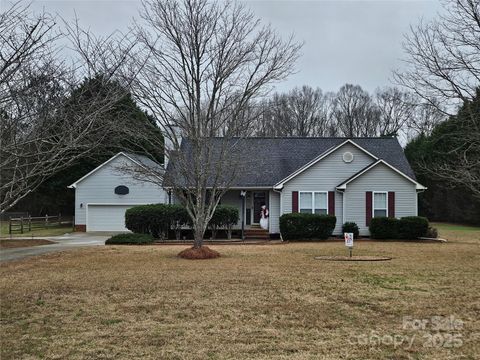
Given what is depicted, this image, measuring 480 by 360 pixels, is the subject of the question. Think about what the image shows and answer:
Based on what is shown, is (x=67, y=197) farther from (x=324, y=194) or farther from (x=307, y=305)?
(x=307, y=305)

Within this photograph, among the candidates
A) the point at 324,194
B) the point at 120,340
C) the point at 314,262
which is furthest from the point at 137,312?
the point at 324,194

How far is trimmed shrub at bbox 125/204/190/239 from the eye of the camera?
23672mm

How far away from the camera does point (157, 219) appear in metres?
23.8

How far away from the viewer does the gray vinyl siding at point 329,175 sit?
2564 centimetres

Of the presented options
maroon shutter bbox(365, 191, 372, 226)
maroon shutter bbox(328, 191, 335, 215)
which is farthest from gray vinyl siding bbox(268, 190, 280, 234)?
maroon shutter bbox(365, 191, 372, 226)

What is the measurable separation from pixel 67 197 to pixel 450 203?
33619mm

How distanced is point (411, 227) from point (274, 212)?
6.95m

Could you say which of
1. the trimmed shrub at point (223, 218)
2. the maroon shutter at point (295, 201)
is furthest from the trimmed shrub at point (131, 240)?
the maroon shutter at point (295, 201)

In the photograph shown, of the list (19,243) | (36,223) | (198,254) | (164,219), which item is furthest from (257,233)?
(36,223)

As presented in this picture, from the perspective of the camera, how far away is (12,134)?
6309mm

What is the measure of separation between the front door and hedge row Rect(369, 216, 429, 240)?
6560 mm

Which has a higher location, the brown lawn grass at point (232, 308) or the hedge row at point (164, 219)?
the hedge row at point (164, 219)

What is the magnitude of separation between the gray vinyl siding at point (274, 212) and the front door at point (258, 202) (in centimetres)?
112

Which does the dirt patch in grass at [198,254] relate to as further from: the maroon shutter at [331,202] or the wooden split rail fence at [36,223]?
the wooden split rail fence at [36,223]
